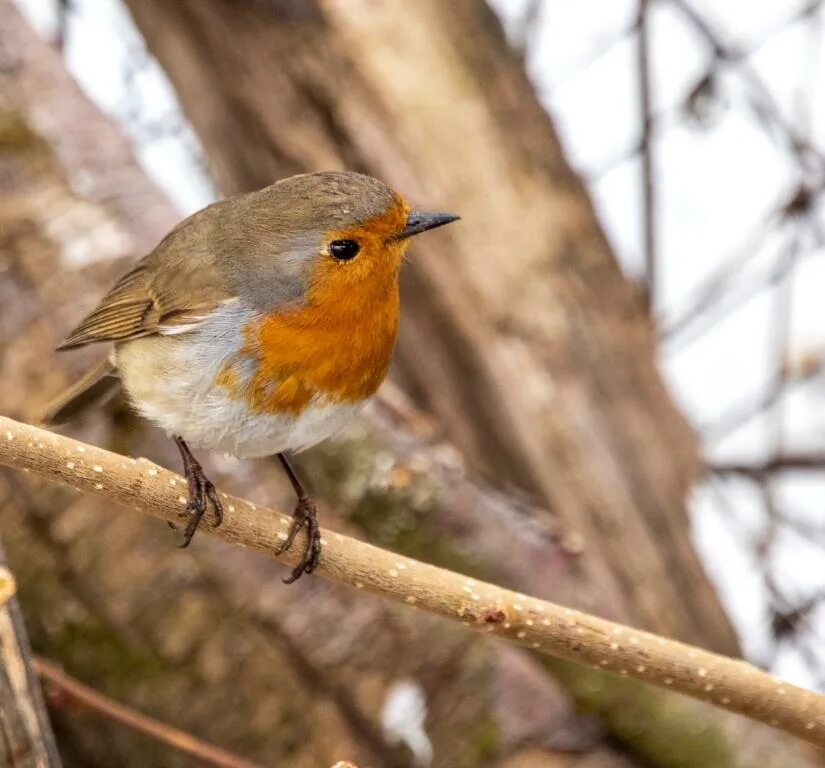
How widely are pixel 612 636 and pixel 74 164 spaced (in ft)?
6.79

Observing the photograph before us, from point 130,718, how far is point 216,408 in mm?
741

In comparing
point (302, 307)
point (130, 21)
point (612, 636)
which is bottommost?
point (612, 636)

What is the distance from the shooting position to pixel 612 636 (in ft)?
7.14

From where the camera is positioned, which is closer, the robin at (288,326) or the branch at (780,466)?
the robin at (288,326)

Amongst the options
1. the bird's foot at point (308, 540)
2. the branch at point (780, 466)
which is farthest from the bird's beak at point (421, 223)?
the branch at point (780, 466)

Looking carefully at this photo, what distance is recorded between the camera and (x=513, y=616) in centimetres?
215

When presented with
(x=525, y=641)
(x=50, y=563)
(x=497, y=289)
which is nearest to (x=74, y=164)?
(x=50, y=563)

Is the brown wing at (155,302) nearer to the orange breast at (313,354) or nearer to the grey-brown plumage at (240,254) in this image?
the grey-brown plumage at (240,254)

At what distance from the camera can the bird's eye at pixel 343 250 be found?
2533mm

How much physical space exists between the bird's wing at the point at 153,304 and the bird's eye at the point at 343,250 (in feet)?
0.81

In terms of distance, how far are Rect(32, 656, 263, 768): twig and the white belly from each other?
609 millimetres

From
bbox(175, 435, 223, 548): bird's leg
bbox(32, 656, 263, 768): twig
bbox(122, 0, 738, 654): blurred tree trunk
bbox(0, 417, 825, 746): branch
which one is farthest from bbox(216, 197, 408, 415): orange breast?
bbox(122, 0, 738, 654): blurred tree trunk

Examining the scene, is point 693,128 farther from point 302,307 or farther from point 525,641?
point 525,641

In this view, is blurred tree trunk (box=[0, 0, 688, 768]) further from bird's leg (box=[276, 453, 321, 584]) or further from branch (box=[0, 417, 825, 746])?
branch (box=[0, 417, 825, 746])
